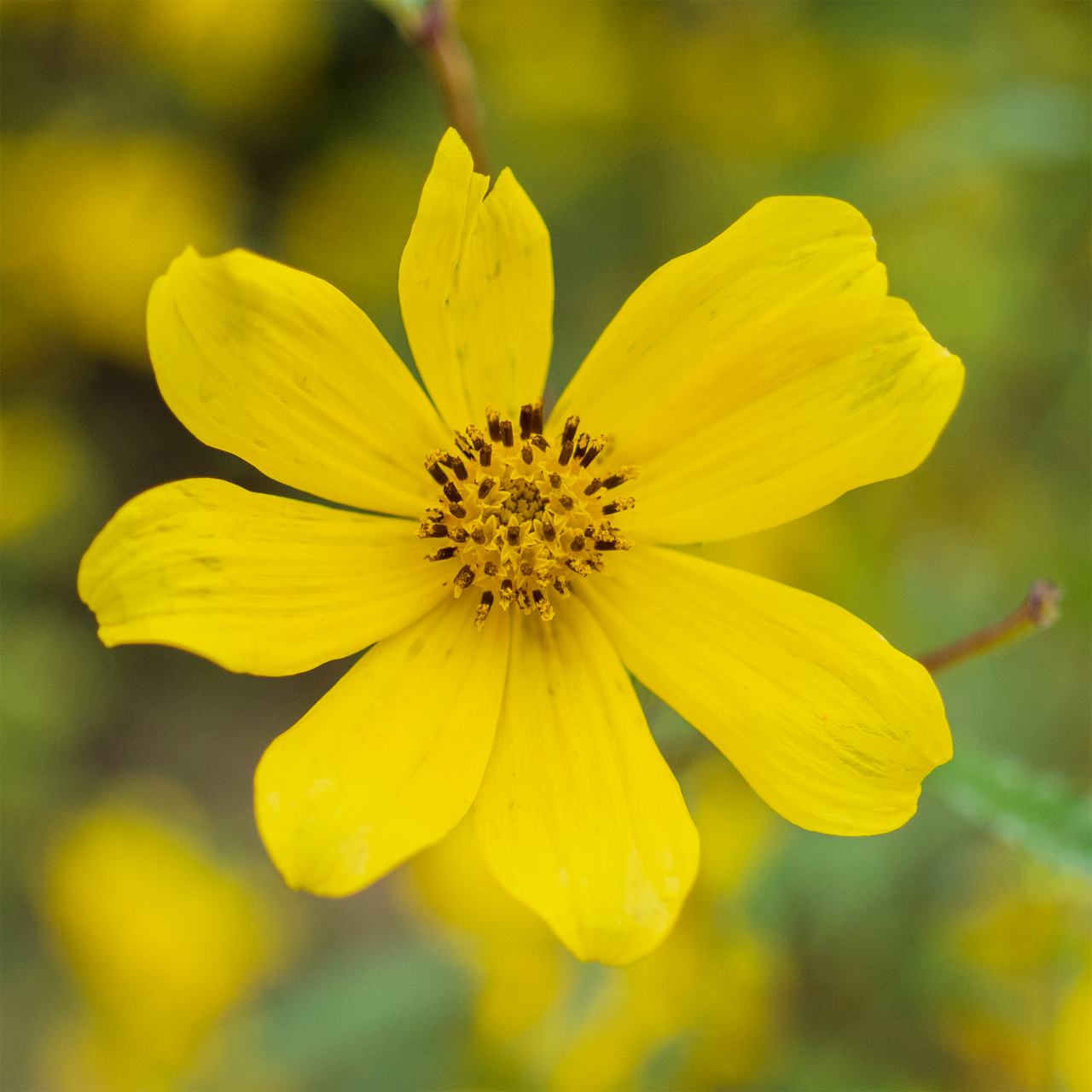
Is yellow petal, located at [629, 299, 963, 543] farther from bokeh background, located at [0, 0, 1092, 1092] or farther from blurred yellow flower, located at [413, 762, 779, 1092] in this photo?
blurred yellow flower, located at [413, 762, 779, 1092]

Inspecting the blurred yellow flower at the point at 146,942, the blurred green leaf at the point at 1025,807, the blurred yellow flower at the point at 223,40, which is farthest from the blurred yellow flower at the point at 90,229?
the blurred green leaf at the point at 1025,807

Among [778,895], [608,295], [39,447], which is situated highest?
[39,447]

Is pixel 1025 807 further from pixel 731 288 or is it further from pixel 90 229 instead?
pixel 90 229

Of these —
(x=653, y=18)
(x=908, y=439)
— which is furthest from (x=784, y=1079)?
(x=653, y=18)

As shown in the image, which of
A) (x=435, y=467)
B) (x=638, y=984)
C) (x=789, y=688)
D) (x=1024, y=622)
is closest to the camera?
(x=1024, y=622)

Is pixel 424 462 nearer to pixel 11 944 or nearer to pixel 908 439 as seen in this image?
pixel 908 439

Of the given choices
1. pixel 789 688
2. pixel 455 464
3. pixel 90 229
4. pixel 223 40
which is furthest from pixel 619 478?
pixel 223 40
